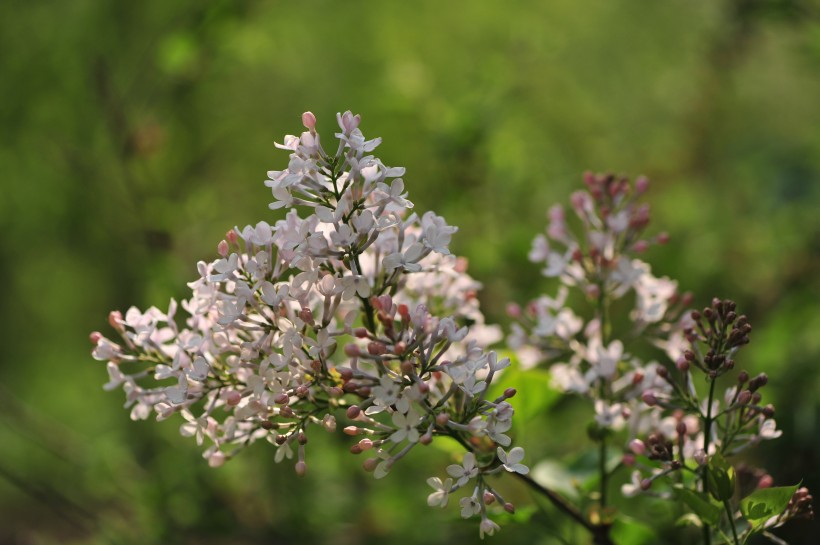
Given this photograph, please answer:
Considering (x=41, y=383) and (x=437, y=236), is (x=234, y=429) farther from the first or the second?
(x=41, y=383)

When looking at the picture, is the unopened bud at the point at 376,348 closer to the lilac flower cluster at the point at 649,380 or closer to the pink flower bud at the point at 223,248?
the pink flower bud at the point at 223,248

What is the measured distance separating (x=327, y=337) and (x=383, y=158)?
2.18m

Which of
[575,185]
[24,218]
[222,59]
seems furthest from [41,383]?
[575,185]

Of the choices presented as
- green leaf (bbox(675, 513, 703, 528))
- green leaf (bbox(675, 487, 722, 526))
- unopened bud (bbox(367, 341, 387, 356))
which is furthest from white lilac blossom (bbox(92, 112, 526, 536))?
green leaf (bbox(675, 513, 703, 528))

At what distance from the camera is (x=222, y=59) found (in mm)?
2893

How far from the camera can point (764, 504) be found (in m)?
1.06

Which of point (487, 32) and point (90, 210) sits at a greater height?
point (487, 32)

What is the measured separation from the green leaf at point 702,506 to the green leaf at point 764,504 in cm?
4

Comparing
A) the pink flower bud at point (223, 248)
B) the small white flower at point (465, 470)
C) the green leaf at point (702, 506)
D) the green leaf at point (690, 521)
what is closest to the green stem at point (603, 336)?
the green leaf at point (690, 521)

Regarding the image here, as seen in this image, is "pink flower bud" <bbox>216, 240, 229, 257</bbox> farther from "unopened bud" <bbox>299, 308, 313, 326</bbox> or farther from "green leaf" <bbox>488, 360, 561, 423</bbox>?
"green leaf" <bbox>488, 360, 561, 423</bbox>

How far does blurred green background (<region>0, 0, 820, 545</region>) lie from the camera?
245 cm

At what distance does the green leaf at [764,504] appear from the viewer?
104 cm

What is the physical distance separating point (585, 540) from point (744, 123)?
2.92m

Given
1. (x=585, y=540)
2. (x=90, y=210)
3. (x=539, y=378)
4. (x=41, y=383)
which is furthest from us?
(x=41, y=383)
